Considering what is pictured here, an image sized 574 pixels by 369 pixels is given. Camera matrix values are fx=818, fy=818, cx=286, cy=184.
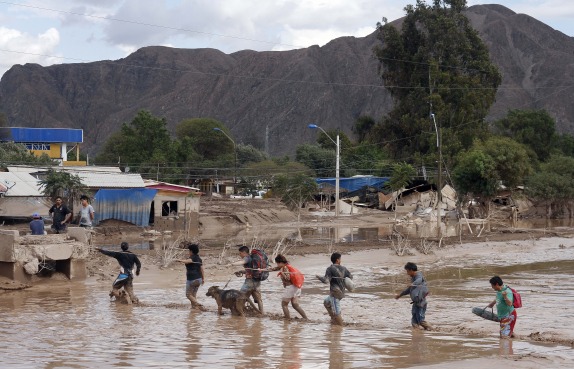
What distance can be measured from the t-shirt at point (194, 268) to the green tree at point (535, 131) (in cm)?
7409

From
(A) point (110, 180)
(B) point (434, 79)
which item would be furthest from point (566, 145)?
(A) point (110, 180)

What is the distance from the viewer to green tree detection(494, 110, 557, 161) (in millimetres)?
87625

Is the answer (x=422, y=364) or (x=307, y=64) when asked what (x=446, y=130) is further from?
(x=307, y=64)

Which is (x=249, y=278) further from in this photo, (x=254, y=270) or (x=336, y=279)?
(x=336, y=279)

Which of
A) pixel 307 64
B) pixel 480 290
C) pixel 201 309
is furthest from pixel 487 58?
pixel 307 64

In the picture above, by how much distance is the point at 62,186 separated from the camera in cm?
3912

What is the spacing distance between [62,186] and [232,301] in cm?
2471

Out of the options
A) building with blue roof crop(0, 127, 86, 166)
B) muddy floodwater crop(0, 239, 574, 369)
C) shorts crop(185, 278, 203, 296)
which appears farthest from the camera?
building with blue roof crop(0, 127, 86, 166)

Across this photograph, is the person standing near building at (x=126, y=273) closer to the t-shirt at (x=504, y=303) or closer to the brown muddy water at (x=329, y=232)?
the t-shirt at (x=504, y=303)

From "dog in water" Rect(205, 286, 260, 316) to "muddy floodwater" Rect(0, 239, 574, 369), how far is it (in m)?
0.25

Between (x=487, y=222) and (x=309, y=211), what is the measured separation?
19.0 meters

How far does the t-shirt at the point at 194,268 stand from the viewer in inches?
672

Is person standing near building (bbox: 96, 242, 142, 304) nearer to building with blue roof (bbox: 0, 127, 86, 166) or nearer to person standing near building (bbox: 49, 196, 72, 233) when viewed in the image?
person standing near building (bbox: 49, 196, 72, 233)

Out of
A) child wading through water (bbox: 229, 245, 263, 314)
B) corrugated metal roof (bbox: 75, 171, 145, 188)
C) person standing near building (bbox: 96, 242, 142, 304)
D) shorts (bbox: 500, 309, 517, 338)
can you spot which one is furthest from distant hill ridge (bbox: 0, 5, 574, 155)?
shorts (bbox: 500, 309, 517, 338)
